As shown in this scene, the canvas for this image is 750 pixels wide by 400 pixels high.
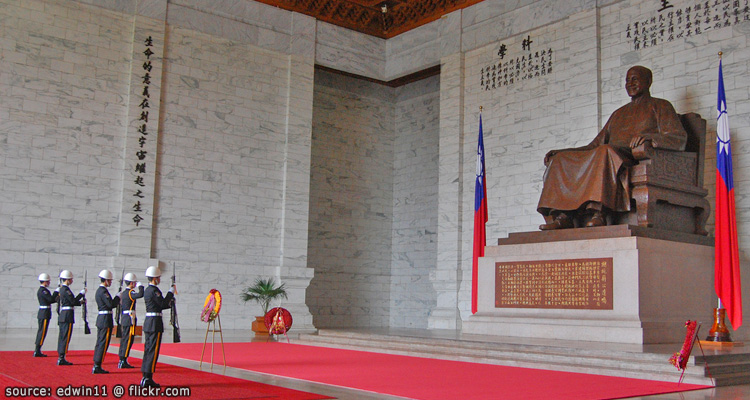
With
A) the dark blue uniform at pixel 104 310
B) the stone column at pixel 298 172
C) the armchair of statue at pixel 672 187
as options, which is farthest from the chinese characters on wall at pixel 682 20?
the dark blue uniform at pixel 104 310

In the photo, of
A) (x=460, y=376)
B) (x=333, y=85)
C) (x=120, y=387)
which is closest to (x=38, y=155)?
(x=333, y=85)

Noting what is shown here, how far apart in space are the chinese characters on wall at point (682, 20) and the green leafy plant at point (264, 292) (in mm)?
5844

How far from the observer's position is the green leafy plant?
10430 mm

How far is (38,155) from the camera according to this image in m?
9.67

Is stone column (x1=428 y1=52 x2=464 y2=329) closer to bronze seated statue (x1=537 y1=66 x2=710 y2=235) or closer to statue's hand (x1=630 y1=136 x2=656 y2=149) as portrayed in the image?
bronze seated statue (x1=537 y1=66 x2=710 y2=235)

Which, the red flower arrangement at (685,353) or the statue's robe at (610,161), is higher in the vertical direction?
the statue's robe at (610,161)

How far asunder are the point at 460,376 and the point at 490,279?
9.23 feet

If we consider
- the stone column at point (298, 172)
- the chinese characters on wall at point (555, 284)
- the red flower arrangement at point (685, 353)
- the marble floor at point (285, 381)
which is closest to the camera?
Answer: the marble floor at point (285, 381)

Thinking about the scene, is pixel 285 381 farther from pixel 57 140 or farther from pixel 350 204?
pixel 350 204

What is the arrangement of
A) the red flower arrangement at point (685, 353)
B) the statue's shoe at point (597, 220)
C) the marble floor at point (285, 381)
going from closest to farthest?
the marble floor at point (285, 381) → the red flower arrangement at point (685, 353) → the statue's shoe at point (597, 220)

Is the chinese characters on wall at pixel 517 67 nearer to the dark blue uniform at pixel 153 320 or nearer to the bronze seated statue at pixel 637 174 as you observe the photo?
the bronze seated statue at pixel 637 174

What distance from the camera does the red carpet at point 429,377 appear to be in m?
4.62

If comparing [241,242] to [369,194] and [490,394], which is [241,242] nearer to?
[369,194]

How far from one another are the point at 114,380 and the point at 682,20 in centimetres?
755
